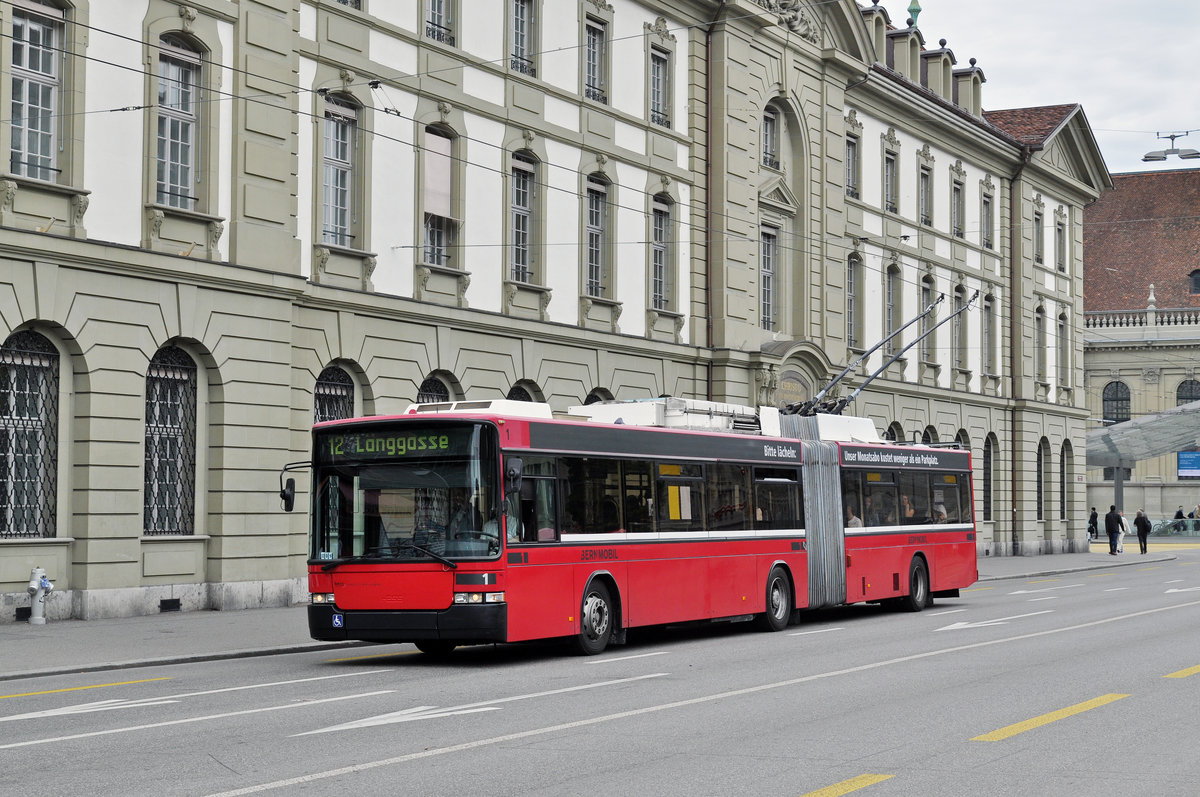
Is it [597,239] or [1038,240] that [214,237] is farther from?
[1038,240]

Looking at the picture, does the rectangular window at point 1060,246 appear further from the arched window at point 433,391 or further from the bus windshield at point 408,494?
the bus windshield at point 408,494

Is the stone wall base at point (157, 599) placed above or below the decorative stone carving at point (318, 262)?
below

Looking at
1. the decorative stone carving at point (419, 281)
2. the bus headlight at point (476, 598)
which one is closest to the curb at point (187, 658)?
the bus headlight at point (476, 598)

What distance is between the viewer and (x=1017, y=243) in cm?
5584

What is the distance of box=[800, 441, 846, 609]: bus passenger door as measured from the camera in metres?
23.6

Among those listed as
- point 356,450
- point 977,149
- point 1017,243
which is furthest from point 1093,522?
point 356,450

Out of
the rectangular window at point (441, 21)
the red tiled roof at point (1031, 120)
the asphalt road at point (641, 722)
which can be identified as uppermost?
the red tiled roof at point (1031, 120)

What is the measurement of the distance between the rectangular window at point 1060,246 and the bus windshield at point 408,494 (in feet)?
155

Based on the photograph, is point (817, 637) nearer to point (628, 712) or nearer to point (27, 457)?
point (628, 712)

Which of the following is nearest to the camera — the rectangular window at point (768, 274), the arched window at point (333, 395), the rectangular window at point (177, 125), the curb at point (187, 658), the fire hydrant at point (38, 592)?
the curb at point (187, 658)

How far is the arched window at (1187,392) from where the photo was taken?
295ft

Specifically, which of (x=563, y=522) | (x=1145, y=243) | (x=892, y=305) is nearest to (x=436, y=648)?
(x=563, y=522)

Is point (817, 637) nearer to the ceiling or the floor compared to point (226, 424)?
nearer to the floor

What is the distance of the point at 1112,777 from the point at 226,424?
17.0 meters
